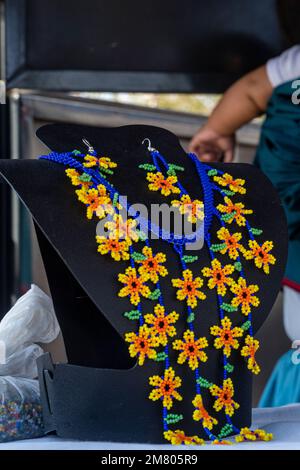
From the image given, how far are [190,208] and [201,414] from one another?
204mm

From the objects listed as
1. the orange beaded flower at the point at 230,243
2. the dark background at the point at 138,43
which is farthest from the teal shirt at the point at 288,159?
the orange beaded flower at the point at 230,243

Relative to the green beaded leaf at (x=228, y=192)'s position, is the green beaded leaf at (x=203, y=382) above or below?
below

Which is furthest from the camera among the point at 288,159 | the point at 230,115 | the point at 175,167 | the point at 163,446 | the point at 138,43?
the point at 138,43

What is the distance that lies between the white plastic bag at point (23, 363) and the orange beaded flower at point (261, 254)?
0.22 m

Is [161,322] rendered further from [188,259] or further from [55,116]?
[55,116]

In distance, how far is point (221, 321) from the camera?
789 mm

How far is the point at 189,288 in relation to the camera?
77 cm

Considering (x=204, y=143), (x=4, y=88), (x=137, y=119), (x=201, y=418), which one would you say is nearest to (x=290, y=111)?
(x=204, y=143)

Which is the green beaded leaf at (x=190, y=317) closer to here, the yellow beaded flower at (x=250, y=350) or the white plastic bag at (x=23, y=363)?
the yellow beaded flower at (x=250, y=350)

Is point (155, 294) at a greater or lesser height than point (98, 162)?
lesser

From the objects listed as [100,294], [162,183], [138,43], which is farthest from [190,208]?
[138,43]

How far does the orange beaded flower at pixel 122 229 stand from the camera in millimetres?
761

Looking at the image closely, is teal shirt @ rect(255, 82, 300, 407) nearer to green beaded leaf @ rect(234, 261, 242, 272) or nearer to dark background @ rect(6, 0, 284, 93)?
dark background @ rect(6, 0, 284, 93)
